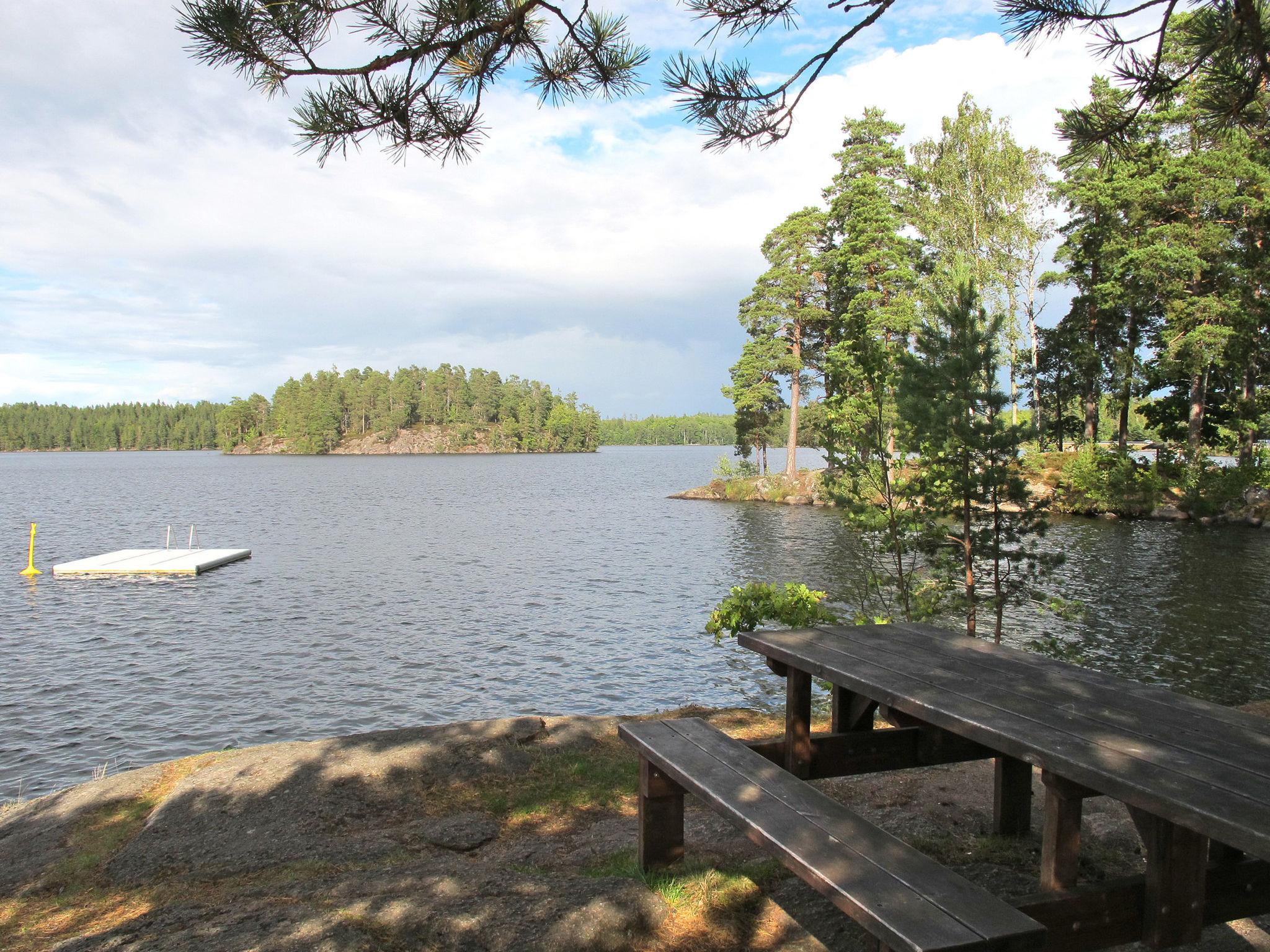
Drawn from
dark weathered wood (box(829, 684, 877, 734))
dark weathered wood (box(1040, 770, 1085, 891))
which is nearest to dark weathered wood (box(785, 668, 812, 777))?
dark weathered wood (box(829, 684, 877, 734))

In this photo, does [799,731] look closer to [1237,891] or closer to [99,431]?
[1237,891]

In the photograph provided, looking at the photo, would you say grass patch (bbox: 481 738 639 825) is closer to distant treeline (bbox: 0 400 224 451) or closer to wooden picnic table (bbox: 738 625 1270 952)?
wooden picnic table (bbox: 738 625 1270 952)

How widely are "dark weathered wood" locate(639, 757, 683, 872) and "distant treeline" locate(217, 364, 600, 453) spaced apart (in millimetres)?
140012

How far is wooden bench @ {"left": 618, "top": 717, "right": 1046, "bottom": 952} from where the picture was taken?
2.22 meters

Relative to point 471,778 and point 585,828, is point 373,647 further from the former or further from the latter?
point 585,828

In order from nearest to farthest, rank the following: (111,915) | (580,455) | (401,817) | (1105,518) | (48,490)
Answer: (111,915) < (401,817) < (1105,518) < (48,490) < (580,455)

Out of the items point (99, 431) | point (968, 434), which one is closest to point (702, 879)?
point (968, 434)

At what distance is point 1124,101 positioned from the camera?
4449 mm

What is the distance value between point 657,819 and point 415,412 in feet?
490

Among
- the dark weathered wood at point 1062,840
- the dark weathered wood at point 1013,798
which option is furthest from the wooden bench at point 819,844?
the dark weathered wood at point 1013,798

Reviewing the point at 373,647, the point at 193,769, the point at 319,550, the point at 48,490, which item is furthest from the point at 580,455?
the point at 193,769

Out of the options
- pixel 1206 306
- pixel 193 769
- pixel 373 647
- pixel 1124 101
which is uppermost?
pixel 1206 306

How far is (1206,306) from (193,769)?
101 ft

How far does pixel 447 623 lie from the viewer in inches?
681
